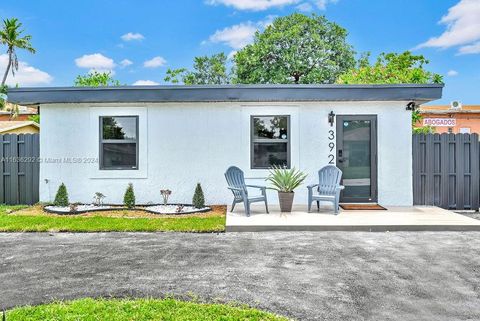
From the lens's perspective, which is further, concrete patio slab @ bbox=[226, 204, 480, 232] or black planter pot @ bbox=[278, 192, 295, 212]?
black planter pot @ bbox=[278, 192, 295, 212]

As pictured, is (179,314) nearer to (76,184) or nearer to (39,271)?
(39,271)

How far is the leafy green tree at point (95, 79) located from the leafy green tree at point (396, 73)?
45.2 feet

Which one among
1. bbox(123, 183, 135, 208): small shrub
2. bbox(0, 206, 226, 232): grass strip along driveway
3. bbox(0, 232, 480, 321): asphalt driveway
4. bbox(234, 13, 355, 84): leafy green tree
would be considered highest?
bbox(234, 13, 355, 84): leafy green tree

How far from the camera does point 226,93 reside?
8.62 metres

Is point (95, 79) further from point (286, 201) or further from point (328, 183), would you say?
point (328, 183)

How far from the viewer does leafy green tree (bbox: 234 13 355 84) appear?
24.8 m

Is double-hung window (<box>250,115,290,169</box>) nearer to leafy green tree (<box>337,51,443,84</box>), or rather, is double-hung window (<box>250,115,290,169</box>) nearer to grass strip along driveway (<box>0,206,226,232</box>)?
grass strip along driveway (<box>0,206,226,232</box>)

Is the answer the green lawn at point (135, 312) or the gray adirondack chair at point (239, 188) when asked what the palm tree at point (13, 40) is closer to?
the gray adirondack chair at point (239, 188)

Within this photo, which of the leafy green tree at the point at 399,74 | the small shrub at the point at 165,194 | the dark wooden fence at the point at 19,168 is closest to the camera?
the small shrub at the point at 165,194

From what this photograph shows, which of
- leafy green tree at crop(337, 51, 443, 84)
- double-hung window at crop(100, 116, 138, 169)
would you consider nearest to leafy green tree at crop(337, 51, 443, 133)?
leafy green tree at crop(337, 51, 443, 84)

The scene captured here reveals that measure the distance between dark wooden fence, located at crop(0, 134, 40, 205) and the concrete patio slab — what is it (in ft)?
16.1

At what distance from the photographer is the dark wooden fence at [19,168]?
30.4 ft

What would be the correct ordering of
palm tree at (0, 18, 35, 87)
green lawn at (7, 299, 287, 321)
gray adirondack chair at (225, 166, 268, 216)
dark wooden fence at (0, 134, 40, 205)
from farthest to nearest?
palm tree at (0, 18, 35, 87)
dark wooden fence at (0, 134, 40, 205)
gray adirondack chair at (225, 166, 268, 216)
green lawn at (7, 299, 287, 321)

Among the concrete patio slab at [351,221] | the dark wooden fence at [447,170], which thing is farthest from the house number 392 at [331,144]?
the dark wooden fence at [447,170]
